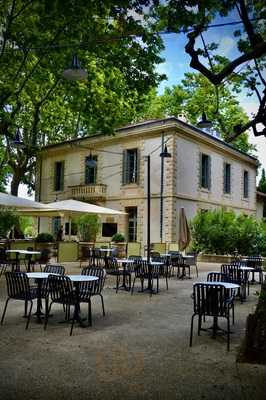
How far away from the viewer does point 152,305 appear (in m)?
7.94

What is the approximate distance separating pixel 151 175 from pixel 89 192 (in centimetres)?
402

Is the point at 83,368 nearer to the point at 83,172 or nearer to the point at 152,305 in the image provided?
the point at 152,305

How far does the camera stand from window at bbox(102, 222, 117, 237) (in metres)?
21.4

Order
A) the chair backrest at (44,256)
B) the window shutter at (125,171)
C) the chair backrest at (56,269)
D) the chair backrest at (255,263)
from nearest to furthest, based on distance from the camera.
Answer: the chair backrest at (56,269), the chair backrest at (255,263), the chair backrest at (44,256), the window shutter at (125,171)

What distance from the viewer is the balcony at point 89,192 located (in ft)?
72.0

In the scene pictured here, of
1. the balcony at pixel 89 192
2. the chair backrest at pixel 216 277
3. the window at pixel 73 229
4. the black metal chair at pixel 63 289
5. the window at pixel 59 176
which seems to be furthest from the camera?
the window at pixel 59 176

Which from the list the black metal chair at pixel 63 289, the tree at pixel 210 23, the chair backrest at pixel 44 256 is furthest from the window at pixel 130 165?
the black metal chair at pixel 63 289

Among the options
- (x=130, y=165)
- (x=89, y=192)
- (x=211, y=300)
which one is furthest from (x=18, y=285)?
(x=89, y=192)

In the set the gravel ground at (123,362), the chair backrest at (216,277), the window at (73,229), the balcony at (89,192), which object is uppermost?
the balcony at (89,192)

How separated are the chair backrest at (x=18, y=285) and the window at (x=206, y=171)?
55.4ft

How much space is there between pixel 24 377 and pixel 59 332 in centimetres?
182

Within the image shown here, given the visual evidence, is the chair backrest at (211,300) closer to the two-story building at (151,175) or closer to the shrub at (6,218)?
the two-story building at (151,175)

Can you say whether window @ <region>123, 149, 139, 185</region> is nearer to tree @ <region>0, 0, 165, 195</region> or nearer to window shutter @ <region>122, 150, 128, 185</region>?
window shutter @ <region>122, 150, 128, 185</region>

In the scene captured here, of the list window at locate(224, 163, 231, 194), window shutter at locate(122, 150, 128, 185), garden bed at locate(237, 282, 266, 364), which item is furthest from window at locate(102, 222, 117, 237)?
garden bed at locate(237, 282, 266, 364)
